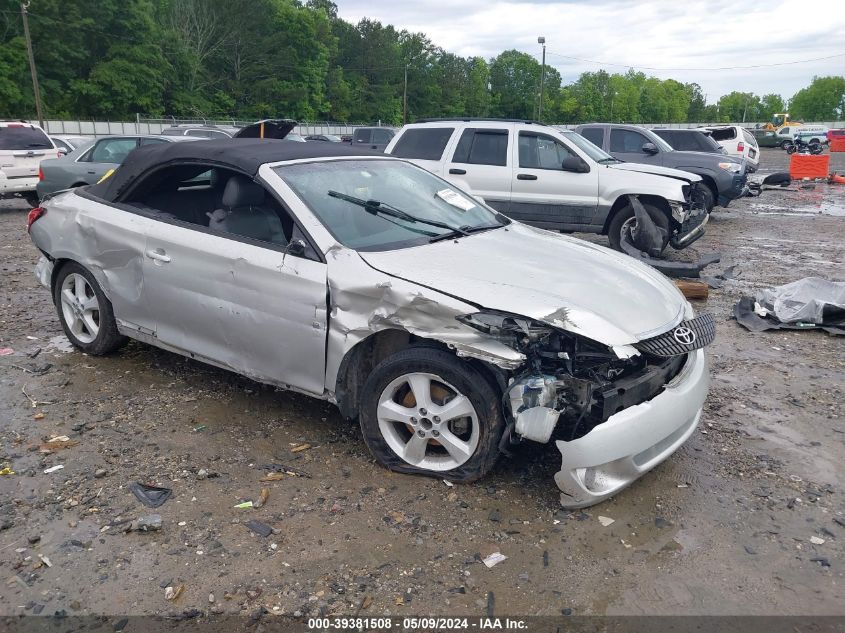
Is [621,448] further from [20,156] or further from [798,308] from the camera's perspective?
[20,156]

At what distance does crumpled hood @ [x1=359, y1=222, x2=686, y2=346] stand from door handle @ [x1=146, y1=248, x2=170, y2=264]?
4.91ft

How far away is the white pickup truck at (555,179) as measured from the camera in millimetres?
9273

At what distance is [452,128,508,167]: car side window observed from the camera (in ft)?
31.9

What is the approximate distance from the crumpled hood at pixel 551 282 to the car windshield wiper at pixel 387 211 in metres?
0.16

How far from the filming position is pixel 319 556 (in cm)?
294

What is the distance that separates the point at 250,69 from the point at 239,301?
71.6 m

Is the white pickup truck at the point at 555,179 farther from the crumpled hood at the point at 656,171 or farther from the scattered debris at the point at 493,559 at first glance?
the scattered debris at the point at 493,559

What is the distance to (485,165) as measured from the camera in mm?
9734

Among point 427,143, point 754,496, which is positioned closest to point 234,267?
point 754,496

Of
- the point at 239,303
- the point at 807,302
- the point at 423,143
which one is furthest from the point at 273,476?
the point at 423,143

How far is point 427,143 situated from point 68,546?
8116mm

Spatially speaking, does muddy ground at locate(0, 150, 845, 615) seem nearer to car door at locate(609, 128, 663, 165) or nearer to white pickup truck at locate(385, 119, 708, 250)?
white pickup truck at locate(385, 119, 708, 250)

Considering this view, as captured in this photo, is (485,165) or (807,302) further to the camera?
(485,165)

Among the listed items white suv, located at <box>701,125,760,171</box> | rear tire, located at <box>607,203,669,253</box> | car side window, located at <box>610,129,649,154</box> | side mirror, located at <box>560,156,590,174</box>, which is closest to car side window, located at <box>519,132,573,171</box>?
side mirror, located at <box>560,156,590,174</box>
